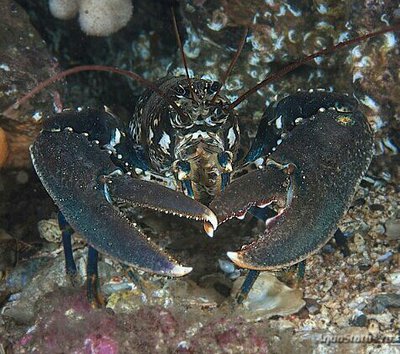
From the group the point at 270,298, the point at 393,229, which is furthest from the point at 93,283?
the point at 393,229

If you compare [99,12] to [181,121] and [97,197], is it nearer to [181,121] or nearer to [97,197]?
[181,121]

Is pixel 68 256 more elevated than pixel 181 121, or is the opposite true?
pixel 181 121

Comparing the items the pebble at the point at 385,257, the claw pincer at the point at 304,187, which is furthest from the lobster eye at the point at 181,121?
the pebble at the point at 385,257

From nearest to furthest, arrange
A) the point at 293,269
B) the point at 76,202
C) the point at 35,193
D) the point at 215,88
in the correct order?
the point at 76,202 < the point at 215,88 < the point at 293,269 < the point at 35,193

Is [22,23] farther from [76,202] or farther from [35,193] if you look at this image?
[76,202]

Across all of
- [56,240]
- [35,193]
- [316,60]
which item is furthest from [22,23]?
[316,60]

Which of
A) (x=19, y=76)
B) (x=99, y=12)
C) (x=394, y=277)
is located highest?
(x=99, y=12)
